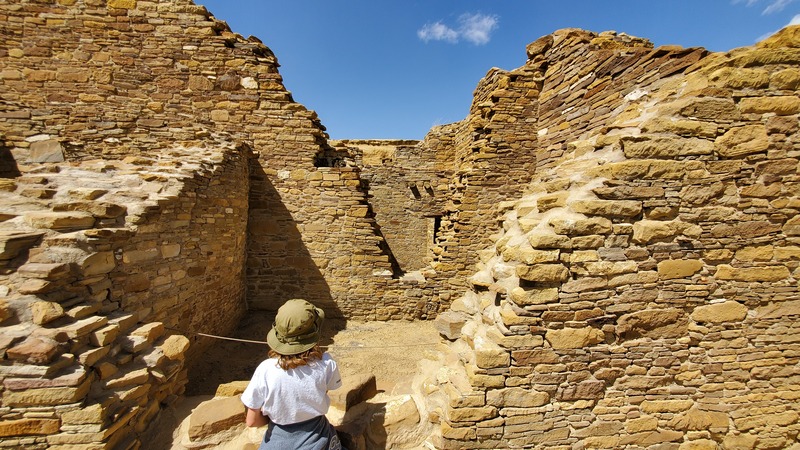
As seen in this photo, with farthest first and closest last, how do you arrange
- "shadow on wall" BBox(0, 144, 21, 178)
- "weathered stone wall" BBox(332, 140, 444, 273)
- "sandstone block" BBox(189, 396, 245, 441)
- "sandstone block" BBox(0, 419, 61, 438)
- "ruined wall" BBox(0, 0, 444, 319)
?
"weathered stone wall" BBox(332, 140, 444, 273) < "ruined wall" BBox(0, 0, 444, 319) < "shadow on wall" BBox(0, 144, 21, 178) < "sandstone block" BBox(189, 396, 245, 441) < "sandstone block" BBox(0, 419, 61, 438)

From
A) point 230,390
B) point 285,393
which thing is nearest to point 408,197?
point 230,390

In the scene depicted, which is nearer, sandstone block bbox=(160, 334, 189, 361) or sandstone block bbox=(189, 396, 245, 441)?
sandstone block bbox=(189, 396, 245, 441)

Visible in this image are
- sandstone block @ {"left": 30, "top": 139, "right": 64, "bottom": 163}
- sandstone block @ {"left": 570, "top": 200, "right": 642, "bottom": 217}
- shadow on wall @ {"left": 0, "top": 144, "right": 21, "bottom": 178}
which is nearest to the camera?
sandstone block @ {"left": 570, "top": 200, "right": 642, "bottom": 217}

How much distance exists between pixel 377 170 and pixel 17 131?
9282 millimetres

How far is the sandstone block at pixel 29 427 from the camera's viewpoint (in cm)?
214

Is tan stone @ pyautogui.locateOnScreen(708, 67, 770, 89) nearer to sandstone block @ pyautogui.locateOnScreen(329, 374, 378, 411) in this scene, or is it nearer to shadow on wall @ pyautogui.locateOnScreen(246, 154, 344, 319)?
sandstone block @ pyautogui.locateOnScreen(329, 374, 378, 411)

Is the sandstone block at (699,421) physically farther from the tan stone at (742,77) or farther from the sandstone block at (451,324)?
the tan stone at (742,77)

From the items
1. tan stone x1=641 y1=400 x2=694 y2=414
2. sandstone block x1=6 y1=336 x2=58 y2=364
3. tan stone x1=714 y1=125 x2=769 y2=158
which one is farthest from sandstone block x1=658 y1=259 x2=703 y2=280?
sandstone block x1=6 y1=336 x2=58 y2=364

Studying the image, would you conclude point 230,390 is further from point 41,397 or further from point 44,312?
point 44,312

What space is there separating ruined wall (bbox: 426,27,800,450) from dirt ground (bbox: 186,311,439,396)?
1376 mm

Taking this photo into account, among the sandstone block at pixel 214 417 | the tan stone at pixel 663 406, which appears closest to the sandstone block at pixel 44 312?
the sandstone block at pixel 214 417

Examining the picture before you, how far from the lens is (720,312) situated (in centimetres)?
286

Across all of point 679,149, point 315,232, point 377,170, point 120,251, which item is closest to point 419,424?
point 679,149

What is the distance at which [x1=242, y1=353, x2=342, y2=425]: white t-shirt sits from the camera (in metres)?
1.99
